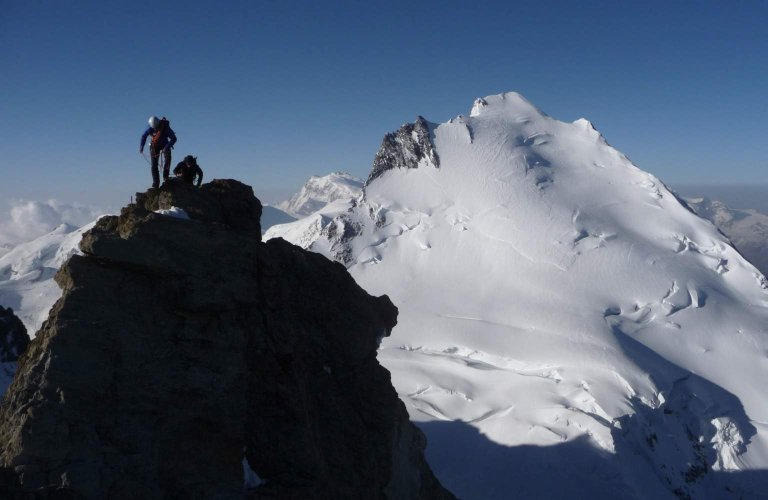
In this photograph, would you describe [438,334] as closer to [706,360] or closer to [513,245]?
[513,245]

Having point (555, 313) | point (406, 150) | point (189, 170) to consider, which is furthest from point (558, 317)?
point (189, 170)

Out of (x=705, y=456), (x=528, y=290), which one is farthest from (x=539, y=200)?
(x=705, y=456)

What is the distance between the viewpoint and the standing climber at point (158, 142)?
14.0 m

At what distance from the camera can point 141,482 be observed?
9.47 meters

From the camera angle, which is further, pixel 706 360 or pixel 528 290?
pixel 528 290

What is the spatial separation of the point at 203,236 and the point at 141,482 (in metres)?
4.65

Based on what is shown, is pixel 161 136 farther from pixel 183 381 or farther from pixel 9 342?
pixel 9 342

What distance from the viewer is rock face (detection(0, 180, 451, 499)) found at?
9.23m

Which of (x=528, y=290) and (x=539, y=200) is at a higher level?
(x=539, y=200)

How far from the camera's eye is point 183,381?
33.7 feet

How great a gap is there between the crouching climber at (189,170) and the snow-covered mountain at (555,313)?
105 ft

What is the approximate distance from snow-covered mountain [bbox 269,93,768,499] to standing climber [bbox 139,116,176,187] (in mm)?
32399

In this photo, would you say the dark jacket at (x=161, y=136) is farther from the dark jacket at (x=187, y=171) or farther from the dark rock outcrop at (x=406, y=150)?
the dark rock outcrop at (x=406, y=150)

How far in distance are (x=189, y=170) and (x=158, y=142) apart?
105 cm
